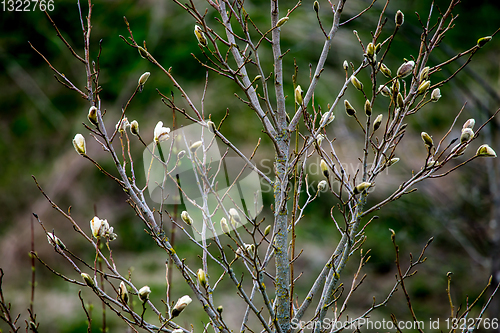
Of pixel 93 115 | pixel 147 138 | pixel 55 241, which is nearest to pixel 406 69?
pixel 93 115

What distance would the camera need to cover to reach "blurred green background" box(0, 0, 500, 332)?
3.12 meters

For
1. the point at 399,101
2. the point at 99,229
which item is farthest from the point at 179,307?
the point at 399,101

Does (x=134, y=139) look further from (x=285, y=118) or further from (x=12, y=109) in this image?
(x=285, y=118)

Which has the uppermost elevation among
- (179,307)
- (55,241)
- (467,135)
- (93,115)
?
(93,115)

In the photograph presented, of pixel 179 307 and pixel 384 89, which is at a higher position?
pixel 384 89

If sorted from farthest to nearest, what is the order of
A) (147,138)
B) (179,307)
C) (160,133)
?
(147,138) < (160,133) < (179,307)

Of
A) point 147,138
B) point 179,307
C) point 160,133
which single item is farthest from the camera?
point 147,138

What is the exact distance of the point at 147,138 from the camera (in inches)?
180

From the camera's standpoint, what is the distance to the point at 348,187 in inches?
34.1

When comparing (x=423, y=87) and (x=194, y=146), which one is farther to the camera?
(x=194, y=146)

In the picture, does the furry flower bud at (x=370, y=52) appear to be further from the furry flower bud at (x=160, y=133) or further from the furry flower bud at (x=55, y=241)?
the furry flower bud at (x=55, y=241)

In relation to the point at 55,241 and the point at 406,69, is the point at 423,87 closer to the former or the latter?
the point at 406,69

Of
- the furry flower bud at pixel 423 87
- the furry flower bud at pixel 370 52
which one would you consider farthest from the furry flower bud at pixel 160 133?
the furry flower bud at pixel 423 87

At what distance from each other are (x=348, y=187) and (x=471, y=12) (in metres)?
2.98
